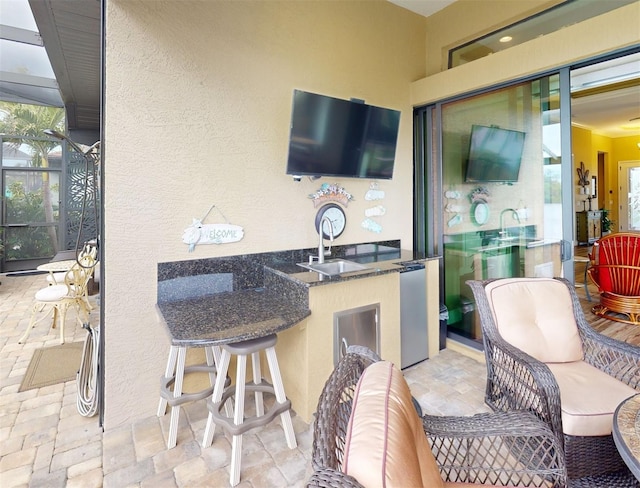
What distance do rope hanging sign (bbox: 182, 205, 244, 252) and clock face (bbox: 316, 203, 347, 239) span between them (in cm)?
73

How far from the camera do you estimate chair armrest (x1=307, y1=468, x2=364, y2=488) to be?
66 centimetres

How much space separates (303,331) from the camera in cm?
236

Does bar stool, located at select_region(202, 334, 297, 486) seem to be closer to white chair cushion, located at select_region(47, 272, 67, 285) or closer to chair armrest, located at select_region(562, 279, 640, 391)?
chair armrest, located at select_region(562, 279, 640, 391)

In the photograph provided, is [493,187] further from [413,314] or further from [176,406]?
[176,406]

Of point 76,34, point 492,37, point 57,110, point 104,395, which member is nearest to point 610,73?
point 492,37

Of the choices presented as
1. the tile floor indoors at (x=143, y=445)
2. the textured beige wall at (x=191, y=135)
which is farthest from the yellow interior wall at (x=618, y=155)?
the textured beige wall at (x=191, y=135)

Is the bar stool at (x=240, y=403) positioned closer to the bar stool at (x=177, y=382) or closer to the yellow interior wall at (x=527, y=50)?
the bar stool at (x=177, y=382)

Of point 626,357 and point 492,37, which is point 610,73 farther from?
point 626,357

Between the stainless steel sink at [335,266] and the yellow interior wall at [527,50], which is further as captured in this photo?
the stainless steel sink at [335,266]

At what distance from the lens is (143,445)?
211 cm

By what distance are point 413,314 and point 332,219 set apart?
1110mm

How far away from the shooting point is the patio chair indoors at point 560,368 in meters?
1.63

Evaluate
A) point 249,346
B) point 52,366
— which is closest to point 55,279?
point 52,366

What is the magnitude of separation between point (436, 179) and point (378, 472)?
3329mm
